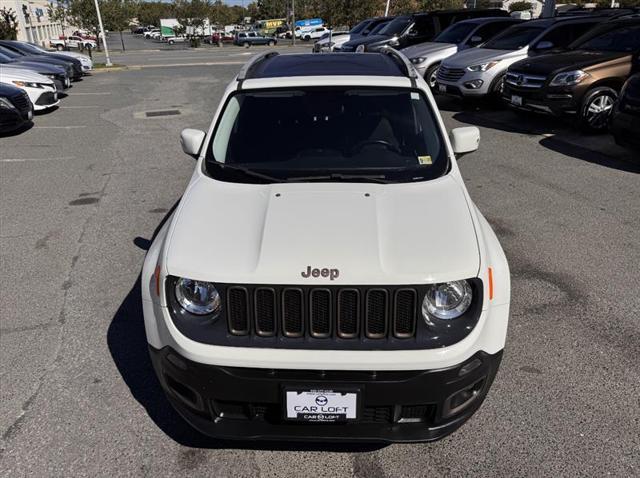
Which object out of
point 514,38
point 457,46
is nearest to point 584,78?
point 514,38

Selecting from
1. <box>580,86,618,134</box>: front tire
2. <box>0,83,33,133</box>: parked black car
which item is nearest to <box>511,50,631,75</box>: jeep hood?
<box>580,86,618,134</box>: front tire

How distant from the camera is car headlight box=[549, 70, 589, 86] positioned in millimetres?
9148

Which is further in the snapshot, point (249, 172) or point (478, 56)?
point (478, 56)

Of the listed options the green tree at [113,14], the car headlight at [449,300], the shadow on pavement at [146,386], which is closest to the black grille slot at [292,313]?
the car headlight at [449,300]

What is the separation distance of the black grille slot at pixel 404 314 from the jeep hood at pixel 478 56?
1063 centimetres

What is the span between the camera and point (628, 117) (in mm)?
7512

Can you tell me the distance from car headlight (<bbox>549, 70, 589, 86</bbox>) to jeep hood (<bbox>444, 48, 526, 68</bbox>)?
265cm

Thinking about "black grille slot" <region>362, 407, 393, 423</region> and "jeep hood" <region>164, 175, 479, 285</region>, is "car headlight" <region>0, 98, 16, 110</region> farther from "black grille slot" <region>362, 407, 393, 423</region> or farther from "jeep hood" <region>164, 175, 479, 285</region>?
"black grille slot" <region>362, 407, 393, 423</region>

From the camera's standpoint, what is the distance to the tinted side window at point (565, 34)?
11.3m

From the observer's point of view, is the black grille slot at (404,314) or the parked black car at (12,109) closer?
the black grille slot at (404,314)

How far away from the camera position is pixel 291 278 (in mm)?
2381

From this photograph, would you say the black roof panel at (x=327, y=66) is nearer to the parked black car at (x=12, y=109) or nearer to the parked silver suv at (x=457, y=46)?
the parked black car at (x=12, y=109)

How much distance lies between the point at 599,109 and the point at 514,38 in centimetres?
398

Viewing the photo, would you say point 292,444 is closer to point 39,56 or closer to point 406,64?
point 406,64
